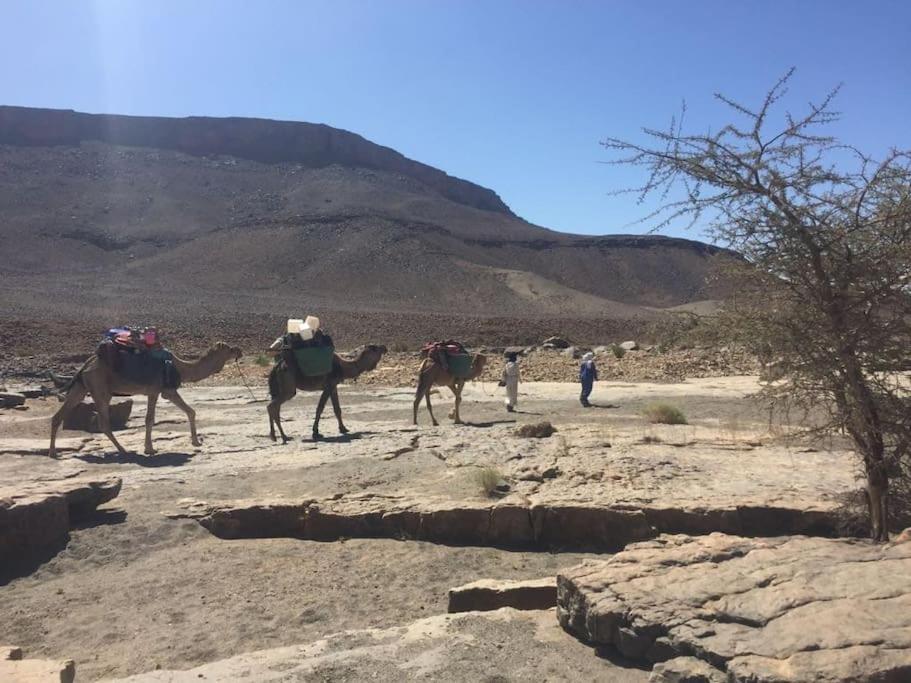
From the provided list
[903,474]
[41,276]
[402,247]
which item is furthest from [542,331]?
[903,474]

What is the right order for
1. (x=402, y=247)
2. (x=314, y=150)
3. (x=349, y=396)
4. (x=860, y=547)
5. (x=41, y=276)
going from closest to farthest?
(x=860, y=547) < (x=349, y=396) < (x=41, y=276) < (x=402, y=247) < (x=314, y=150)

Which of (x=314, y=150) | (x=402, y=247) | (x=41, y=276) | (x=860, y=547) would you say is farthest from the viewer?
(x=314, y=150)

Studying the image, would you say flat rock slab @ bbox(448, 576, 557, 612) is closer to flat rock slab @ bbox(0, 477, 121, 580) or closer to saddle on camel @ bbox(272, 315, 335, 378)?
flat rock slab @ bbox(0, 477, 121, 580)

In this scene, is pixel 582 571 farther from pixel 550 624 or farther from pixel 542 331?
pixel 542 331

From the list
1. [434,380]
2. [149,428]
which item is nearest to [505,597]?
[149,428]

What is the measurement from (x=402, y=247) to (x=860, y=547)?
8594cm

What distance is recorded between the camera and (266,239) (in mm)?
89500

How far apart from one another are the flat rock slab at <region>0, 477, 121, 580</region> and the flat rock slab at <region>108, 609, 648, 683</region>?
10.6 feet

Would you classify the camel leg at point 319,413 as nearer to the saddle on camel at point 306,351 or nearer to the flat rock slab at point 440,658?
the saddle on camel at point 306,351

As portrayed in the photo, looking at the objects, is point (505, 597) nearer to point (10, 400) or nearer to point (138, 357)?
point (138, 357)

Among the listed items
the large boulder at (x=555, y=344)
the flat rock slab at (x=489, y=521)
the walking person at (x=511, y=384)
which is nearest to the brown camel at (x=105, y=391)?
the flat rock slab at (x=489, y=521)

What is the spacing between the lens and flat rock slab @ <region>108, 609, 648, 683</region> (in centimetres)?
452

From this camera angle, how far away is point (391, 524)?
317 inches

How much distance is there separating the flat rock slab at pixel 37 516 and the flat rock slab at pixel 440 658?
322 cm
